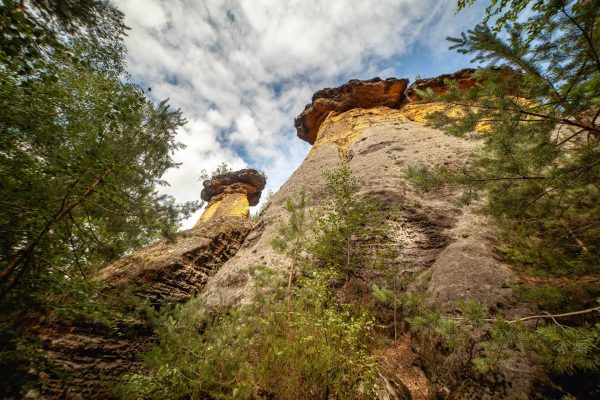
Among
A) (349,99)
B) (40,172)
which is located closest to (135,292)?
(40,172)

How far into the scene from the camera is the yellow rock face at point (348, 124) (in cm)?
1689

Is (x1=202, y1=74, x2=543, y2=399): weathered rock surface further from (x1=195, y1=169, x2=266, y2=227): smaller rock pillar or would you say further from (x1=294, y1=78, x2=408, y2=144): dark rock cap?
(x1=195, y1=169, x2=266, y2=227): smaller rock pillar

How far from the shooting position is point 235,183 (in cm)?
3014

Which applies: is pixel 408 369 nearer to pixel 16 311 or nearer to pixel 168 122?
pixel 16 311

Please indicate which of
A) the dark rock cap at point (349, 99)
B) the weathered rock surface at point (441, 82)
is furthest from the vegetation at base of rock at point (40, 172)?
the dark rock cap at point (349, 99)

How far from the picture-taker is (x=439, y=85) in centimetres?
1812

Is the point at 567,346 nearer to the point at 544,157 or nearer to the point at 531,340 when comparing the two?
the point at 531,340

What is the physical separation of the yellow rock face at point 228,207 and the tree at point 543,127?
23.3 m

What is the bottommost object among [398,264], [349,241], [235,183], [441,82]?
[398,264]

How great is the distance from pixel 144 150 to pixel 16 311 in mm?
4796

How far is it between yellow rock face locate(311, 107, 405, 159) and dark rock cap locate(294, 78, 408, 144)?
76 centimetres

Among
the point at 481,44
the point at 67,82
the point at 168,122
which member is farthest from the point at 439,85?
the point at 67,82

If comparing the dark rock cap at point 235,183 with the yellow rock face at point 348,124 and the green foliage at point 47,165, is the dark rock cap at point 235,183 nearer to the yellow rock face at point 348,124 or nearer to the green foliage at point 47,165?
the yellow rock face at point 348,124

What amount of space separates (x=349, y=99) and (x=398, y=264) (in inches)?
672
